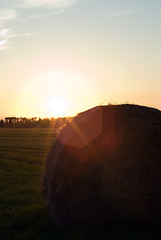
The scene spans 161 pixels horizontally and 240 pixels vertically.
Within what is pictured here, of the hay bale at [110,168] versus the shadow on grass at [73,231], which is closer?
the shadow on grass at [73,231]

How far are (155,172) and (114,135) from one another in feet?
3.42

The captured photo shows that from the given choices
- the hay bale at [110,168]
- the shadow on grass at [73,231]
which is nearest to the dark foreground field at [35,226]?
the shadow on grass at [73,231]

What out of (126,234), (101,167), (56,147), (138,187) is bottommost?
(126,234)

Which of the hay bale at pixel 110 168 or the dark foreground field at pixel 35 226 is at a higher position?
the hay bale at pixel 110 168

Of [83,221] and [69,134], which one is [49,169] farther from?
[83,221]

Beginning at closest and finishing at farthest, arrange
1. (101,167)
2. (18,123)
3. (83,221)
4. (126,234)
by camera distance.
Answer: (126,234)
(83,221)
(101,167)
(18,123)

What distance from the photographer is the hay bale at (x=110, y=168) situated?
19.8 ft

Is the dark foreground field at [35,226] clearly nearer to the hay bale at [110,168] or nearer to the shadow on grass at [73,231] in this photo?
the shadow on grass at [73,231]

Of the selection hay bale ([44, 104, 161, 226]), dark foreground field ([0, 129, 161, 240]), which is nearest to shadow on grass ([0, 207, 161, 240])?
dark foreground field ([0, 129, 161, 240])

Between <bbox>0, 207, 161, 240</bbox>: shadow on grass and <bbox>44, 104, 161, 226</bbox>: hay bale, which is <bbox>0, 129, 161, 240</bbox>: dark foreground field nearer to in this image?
<bbox>0, 207, 161, 240</bbox>: shadow on grass

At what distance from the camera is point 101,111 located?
6.44m

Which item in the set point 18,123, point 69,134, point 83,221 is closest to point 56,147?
point 69,134

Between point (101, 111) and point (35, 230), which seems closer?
point (35, 230)

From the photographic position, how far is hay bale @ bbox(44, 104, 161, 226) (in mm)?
6023
